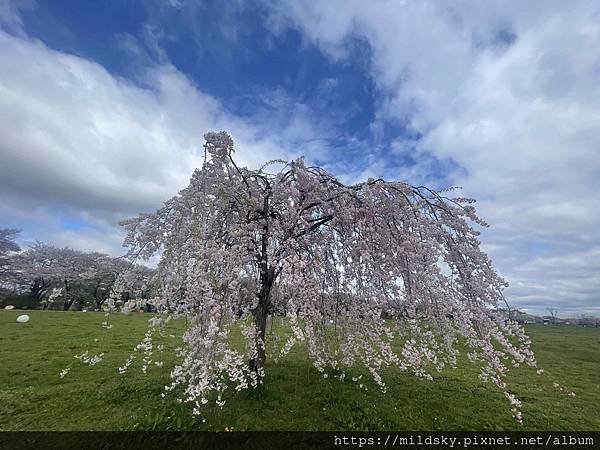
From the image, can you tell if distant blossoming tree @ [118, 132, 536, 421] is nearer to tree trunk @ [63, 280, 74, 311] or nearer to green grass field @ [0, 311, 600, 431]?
green grass field @ [0, 311, 600, 431]

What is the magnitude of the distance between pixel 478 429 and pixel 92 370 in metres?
11.4

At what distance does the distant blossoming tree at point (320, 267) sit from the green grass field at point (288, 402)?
1.28m

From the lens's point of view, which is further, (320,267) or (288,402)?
(288,402)

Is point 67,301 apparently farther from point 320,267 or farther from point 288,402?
point 320,267

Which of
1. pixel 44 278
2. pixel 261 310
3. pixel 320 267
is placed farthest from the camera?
pixel 44 278

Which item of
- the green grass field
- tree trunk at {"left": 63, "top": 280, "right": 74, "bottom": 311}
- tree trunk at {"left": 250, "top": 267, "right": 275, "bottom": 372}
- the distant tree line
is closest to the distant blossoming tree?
tree trunk at {"left": 250, "top": 267, "right": 275, "bottom": 372}

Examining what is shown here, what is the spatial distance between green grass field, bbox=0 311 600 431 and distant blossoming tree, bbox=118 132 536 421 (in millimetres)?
1277

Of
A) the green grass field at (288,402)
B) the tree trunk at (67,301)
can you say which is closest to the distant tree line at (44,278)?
the tree trunk at (67,301)

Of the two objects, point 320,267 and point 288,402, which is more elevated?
point 320,267

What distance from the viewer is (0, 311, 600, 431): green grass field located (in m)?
7.08

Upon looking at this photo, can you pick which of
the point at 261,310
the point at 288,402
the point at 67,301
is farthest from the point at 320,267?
the point at 67,301

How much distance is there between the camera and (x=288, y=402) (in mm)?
7750

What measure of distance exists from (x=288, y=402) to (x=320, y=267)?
374 cm

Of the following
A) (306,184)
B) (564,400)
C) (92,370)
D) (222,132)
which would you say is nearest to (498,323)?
(306,184)
